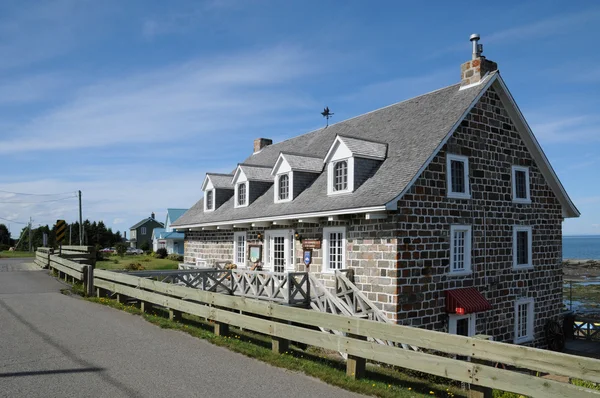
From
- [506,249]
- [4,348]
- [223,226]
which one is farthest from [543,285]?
[4,348]

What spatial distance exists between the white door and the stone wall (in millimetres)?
5485

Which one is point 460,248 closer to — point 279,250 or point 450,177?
point 450,177

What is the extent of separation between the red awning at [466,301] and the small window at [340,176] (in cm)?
474

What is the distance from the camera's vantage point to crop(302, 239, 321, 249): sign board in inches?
665

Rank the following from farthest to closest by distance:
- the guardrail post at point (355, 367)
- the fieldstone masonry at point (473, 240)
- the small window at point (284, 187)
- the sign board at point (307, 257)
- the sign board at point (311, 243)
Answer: the small window at point (284, 187) → the sign board at point (307, 257) → the sign board at point (311, 243) → the fieldstone masonry at point (473, 240) → the guardrail post at point (355, 367)

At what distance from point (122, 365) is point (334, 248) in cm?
921

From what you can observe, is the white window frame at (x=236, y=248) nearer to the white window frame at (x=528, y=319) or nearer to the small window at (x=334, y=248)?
the small window at (x=334, y=248)

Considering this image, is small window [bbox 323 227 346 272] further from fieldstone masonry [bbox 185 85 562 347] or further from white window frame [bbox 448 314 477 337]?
white window frame [bbox 448 314 477 337]

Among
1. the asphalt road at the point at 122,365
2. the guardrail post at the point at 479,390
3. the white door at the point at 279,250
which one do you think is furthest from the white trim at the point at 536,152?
the asphalt road at the point at 122,365

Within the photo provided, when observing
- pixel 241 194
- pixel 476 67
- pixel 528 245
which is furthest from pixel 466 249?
pixel 241 194

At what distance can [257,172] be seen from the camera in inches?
892

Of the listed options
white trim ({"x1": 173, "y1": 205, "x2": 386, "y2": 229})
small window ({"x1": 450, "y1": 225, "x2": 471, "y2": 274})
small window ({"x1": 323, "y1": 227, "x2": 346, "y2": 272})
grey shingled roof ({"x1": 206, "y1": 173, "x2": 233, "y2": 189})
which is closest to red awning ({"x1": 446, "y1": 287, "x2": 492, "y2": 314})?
small window ({"x1": 450, "y1": 225, "x2": 471, "y2": 274})

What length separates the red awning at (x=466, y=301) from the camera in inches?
583

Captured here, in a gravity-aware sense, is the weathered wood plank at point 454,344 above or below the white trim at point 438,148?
below
